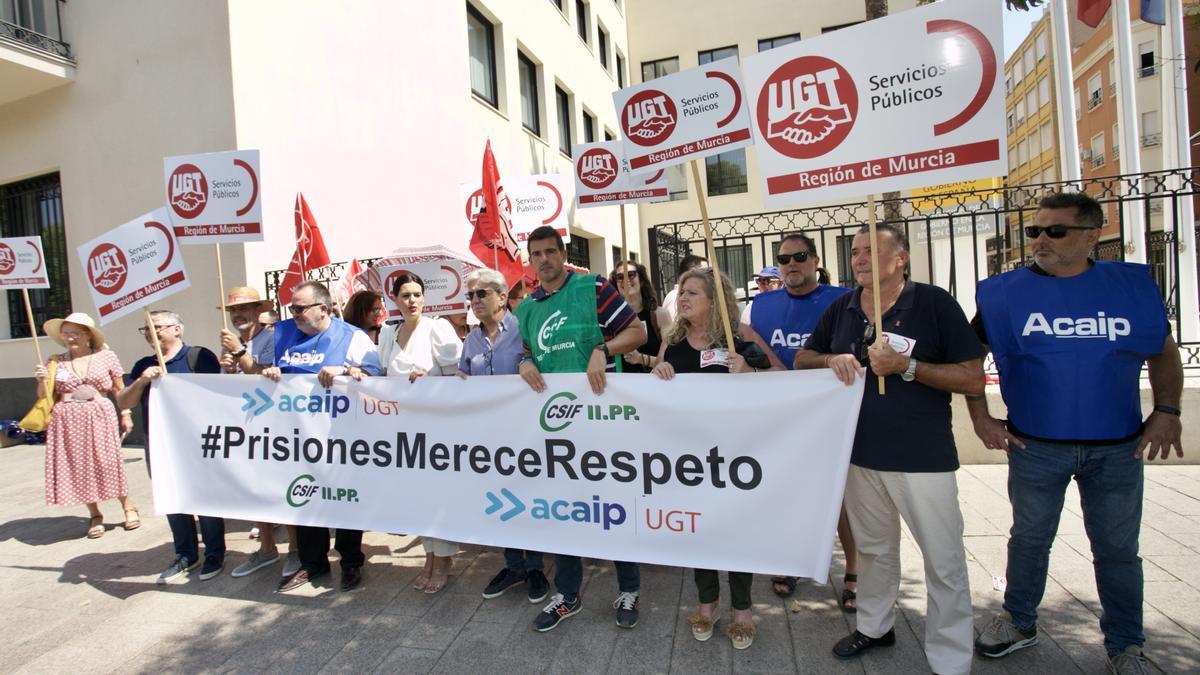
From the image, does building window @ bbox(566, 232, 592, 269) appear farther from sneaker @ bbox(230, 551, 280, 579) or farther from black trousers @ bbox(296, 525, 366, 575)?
black trousers @ bbox(296, 525, 366, 575)

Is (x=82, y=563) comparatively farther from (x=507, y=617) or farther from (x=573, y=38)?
(x=573, y=38)

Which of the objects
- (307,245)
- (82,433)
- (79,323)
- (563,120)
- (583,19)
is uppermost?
(583,19)

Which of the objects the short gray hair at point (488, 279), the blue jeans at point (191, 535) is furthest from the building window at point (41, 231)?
the short gray hair at point (488, 279)

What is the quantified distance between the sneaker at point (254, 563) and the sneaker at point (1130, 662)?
15.8 ft

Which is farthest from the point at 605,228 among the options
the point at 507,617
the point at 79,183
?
the point at 507,617

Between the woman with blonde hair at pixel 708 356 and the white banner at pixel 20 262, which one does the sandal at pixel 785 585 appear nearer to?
the woman with blonde hair at pixel 708 356

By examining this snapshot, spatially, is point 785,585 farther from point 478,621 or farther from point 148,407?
point 148,407

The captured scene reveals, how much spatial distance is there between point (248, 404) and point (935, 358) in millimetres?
4022

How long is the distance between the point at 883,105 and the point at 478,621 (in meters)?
3.25

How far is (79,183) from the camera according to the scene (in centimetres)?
909

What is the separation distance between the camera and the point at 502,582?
3.99m

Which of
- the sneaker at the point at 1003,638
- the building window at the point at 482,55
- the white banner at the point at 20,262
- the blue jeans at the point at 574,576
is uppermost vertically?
the building window at the point at 482,55

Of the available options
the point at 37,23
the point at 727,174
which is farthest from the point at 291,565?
the point at 727,174

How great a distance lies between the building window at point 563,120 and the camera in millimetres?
16453
